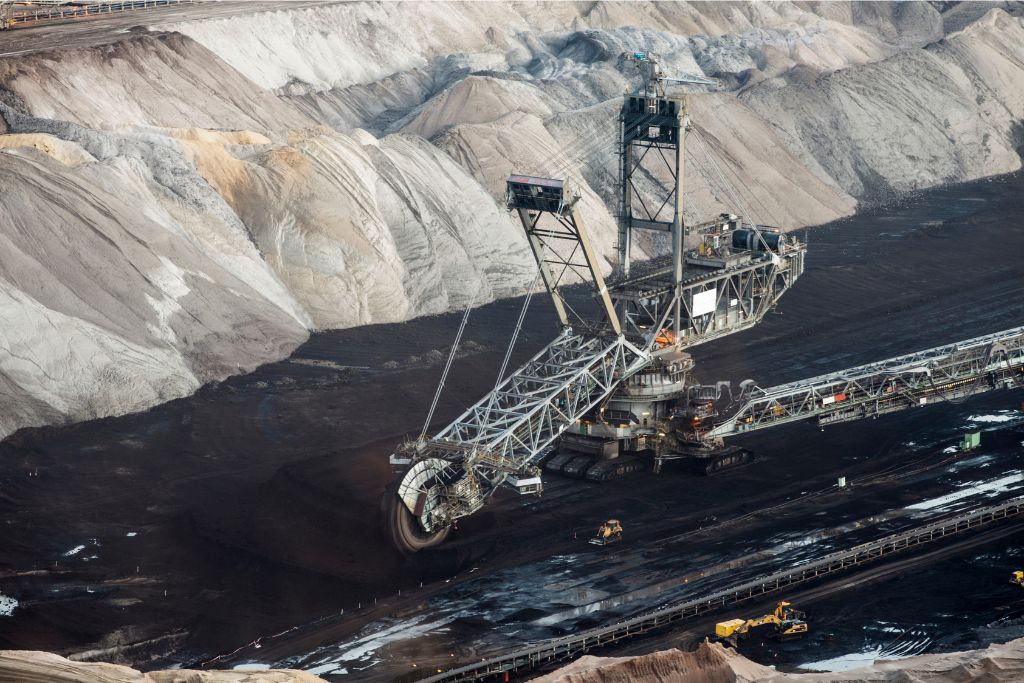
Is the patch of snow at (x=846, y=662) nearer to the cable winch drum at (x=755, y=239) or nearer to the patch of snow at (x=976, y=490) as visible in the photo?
the patch of snow at (x=976, y=490)

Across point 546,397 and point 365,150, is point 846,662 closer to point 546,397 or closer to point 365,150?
point 546,397

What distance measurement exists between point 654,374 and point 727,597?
52.8 feet

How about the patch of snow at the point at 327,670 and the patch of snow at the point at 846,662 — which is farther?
the patch of snow at the point at 327,670

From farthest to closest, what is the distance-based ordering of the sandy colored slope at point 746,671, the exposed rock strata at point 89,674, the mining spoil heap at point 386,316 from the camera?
the mining spoil heap at point 386,316 → the sandy colored slope at point 746,671 → the exposed rock strata at point 89,674

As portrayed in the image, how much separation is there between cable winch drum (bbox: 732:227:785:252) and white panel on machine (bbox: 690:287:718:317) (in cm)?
430

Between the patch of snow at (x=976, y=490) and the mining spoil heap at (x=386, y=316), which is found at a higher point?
the mining spoil heap at (x=386, y=316)

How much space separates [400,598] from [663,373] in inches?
756

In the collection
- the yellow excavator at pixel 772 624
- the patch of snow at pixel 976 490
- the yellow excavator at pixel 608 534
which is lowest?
the yellow excavator at pixel 772 624

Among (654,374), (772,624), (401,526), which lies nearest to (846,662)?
(772,624)

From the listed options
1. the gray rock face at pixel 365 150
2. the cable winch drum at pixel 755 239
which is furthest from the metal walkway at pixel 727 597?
the gray rock face at pixel 365 150

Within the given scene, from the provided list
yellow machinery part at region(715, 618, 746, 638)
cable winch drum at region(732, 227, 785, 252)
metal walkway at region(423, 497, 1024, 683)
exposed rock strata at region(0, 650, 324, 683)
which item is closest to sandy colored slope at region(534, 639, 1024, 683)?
metal walkway at region(423, 497, 1024, 683)

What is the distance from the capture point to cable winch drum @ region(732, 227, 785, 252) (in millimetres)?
76938

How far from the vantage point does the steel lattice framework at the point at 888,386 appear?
233ft

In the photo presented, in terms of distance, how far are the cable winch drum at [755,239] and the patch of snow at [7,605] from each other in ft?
129
